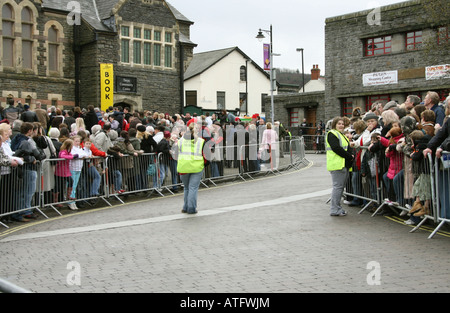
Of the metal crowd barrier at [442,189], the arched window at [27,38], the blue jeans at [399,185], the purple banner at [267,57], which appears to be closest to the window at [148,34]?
the arched window at [27,38]

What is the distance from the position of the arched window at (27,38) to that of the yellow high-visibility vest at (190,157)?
19.4m

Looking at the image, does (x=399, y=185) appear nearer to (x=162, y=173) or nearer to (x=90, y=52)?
(x=162, y=173)

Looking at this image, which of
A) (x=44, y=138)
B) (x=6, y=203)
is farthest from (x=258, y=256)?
(x=44, y=138)

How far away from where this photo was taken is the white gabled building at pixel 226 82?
57156 millimetres

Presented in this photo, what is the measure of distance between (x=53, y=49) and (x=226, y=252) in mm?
24907

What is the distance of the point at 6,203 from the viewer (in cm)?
1132

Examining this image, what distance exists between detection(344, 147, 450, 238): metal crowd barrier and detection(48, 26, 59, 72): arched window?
21.7m

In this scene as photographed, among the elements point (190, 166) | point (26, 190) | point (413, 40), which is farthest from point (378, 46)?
point (26, 190)

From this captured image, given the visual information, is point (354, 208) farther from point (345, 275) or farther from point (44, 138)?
point (44, 138)

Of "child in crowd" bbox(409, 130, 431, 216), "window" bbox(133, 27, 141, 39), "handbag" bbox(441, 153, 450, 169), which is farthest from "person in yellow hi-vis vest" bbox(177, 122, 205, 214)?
"window" bbox(133, 27, 141, 39)

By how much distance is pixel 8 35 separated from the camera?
1082 inches

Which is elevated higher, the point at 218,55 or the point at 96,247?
the point at 218,55

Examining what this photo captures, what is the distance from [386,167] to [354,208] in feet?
5.28

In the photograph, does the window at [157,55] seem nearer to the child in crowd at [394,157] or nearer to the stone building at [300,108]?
the stone building at [300,108]
